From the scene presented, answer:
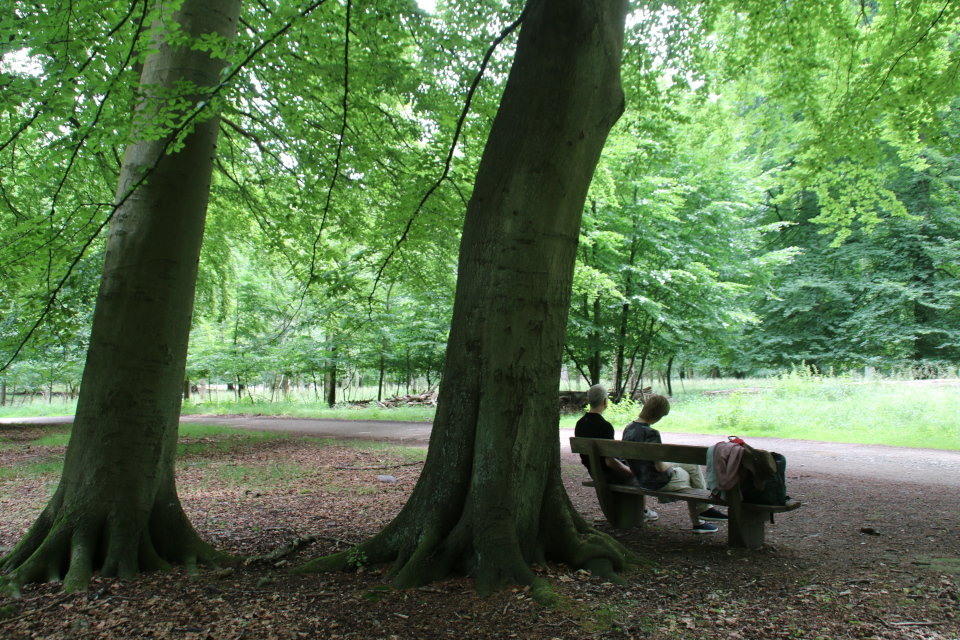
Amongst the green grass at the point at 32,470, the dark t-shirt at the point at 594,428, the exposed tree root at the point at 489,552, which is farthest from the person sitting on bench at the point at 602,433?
the green grass at the point at 32,470

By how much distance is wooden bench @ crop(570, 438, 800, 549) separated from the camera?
4.13m

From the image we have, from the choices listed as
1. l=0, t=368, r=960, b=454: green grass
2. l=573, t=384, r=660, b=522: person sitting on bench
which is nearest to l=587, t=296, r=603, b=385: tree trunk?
l=0, t=368, r=960, b=454: green grass

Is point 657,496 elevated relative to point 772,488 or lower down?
lower down

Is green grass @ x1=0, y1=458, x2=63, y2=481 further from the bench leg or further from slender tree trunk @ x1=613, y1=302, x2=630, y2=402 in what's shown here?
slender tree trunk @ x1=613, y1=302, x2=630, y2=402

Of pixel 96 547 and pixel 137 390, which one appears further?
pixel 137 390

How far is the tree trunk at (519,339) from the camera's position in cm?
345

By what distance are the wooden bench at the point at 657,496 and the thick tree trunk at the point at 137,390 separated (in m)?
3.00

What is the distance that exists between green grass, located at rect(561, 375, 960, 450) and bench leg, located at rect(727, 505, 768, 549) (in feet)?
27.6

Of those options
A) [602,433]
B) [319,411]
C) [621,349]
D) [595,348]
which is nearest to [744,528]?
[602,433]

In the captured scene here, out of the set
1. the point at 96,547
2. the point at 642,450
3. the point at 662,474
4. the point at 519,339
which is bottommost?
the point at 96,547

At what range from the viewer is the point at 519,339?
349 centimetres

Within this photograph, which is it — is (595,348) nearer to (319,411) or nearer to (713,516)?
(319,411)

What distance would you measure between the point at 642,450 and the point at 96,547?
373 centimetres

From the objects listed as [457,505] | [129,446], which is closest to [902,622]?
[457,505]
